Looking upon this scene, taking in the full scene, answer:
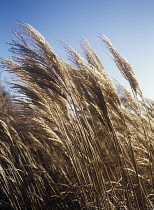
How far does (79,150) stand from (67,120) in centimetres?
35

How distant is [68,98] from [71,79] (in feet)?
0.63

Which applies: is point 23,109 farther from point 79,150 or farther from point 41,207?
point 41,207

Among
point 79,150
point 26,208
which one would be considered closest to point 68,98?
point 79,150

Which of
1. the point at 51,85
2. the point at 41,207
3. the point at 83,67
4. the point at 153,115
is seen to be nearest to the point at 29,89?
the point at 51,85

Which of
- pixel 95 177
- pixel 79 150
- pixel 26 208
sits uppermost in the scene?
pixel 79 150

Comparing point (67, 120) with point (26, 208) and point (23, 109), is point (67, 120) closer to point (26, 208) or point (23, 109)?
point (23, 109)

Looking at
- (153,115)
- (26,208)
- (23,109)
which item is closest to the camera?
(23,109)

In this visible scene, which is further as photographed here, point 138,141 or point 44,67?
point 138,141

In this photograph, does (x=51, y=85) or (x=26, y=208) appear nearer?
(x=51, y=85)

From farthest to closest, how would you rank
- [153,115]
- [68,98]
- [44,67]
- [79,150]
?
1. [153,115]
2. [79,150]
3. [68,98]
4. [44,67]

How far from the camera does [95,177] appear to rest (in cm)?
251

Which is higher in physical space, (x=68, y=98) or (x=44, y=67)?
(x=44, y=67)

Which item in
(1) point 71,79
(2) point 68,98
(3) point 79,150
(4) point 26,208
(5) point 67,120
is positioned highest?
(1) point 71,79

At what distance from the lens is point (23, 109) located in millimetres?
3113
